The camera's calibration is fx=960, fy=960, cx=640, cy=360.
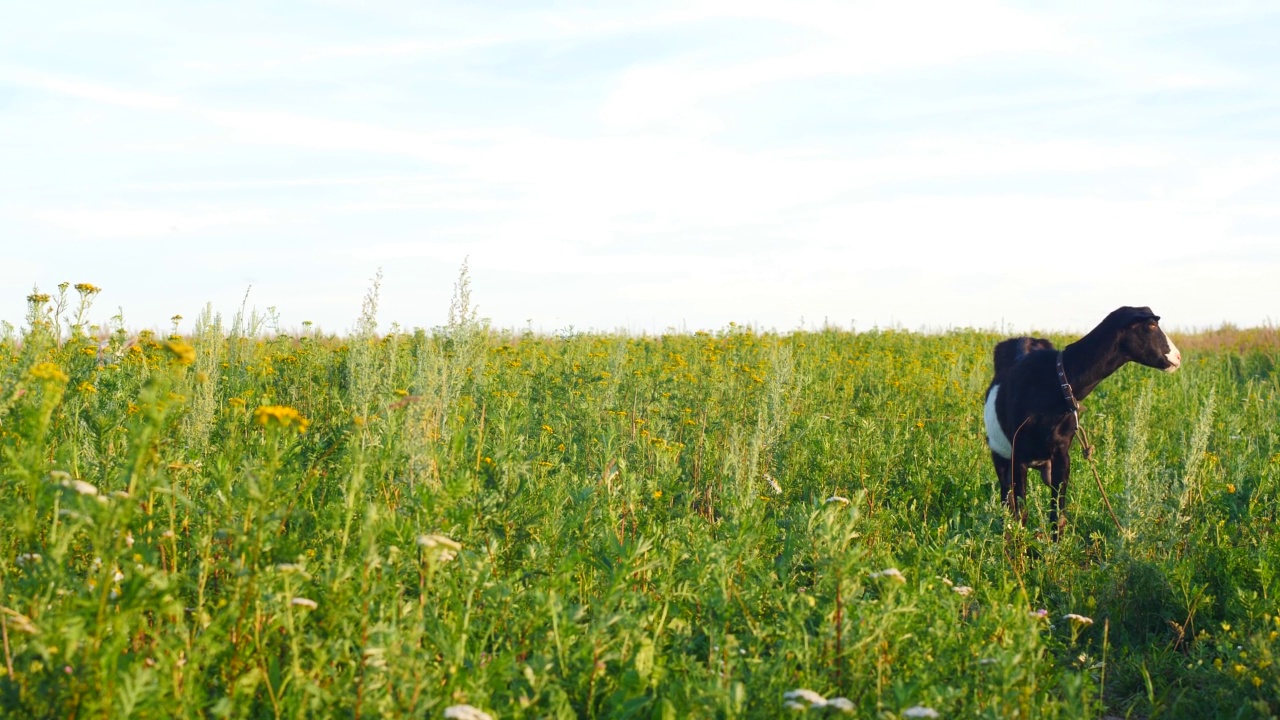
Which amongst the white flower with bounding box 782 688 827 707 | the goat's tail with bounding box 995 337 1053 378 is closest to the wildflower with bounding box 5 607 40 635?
the white flower with bounding box 782 688 827 707

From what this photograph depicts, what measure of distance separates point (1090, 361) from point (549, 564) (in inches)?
162

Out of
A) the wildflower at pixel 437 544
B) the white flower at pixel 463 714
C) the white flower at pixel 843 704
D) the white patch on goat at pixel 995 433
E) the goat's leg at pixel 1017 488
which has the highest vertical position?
the white patch on goat at pixel 995 433

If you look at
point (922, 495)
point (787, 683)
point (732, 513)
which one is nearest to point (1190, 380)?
point (922, 495)

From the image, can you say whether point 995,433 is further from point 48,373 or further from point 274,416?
point 48,373

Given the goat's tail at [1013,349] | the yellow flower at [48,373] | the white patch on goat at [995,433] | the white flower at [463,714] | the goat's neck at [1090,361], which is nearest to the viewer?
the white flower at [463,714]

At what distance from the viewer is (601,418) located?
7312mm

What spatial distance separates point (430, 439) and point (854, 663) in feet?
6.68

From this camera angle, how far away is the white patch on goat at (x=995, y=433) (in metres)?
6.43

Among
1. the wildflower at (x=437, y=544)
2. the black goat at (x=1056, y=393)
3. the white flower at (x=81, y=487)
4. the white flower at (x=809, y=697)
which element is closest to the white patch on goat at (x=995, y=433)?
the black goat at (x=1056, y=393)

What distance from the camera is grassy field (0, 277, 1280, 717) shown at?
2.72m

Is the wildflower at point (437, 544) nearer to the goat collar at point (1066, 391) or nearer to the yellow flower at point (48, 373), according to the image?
the yellow flower at point (48, 373)

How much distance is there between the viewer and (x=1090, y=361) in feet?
20.7

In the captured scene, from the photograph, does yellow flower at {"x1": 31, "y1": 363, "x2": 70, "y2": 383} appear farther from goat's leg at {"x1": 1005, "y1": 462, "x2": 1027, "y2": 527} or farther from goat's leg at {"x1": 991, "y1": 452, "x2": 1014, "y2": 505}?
goat's leg at {"x1": 991, "y1": 452, "x2": 1014, "y2": 505}

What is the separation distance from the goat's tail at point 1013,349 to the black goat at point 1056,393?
260 mm
